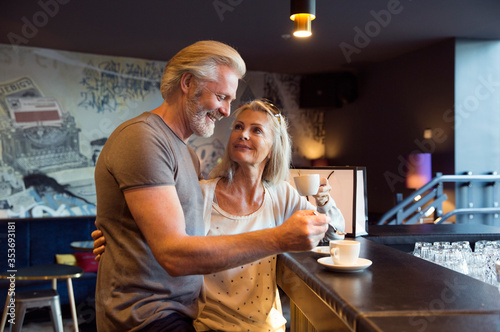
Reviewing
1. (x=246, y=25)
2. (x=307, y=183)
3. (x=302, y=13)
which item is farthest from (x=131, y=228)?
(x=246, y=25)

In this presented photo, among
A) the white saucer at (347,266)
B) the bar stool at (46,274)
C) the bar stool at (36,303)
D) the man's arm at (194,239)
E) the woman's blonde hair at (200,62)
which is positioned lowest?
the bar stool at (36,303)

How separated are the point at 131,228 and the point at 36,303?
2.83 m

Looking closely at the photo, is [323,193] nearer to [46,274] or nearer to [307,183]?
[307,183]

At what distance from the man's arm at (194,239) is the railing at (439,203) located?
415cm

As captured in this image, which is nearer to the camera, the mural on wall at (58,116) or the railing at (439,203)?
the railing at (439,203)

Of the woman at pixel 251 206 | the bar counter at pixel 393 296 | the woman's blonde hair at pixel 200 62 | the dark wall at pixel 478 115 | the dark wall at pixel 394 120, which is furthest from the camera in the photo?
the dark wall at pixel 394 120

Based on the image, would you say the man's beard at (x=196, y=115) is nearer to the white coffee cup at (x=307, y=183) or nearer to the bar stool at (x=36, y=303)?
the white coffee cup at (x=307, y=183)

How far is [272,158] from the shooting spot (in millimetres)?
2244

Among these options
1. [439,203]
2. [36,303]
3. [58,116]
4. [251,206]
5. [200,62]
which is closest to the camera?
[200,62]

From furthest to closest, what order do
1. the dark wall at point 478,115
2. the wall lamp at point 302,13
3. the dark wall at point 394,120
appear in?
the dark wall at point 394,120
the dark wall at point 478,115
the wall lamp at point 302,13

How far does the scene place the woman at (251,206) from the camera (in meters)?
1.89

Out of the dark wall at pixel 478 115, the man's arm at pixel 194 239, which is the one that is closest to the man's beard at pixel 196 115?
the man's arm at pixel 194 239

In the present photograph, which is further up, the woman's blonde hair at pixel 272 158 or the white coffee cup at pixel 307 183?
the woman's blonde hair at pixel 272 158

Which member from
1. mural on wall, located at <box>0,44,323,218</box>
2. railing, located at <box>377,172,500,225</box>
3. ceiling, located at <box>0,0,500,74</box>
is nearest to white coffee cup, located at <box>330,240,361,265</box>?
railing, located at <box>377,172,500,225</box>
